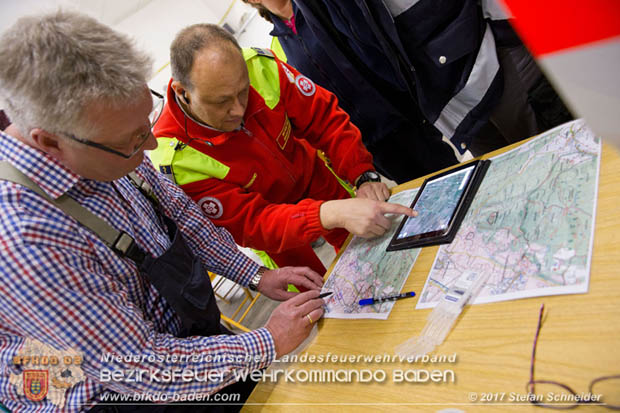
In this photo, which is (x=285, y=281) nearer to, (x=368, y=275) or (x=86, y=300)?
(x=368, y=275)

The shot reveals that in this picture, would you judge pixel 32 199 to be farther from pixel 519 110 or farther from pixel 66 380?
pixel 519 110

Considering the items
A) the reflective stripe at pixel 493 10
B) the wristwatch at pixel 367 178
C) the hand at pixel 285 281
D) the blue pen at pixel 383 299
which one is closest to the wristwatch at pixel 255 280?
the hand at pixel 285 281

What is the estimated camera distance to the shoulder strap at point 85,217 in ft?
2.64

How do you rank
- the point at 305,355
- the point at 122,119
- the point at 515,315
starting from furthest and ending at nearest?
the point at 305,355, the point at 122,119, the point at 515,315

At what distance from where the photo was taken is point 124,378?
84 centimetres

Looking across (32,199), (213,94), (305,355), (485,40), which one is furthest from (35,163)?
(485,40)

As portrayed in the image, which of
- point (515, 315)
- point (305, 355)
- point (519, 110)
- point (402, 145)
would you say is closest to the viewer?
point (515, 315)

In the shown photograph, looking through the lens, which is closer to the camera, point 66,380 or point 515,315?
point 515,315

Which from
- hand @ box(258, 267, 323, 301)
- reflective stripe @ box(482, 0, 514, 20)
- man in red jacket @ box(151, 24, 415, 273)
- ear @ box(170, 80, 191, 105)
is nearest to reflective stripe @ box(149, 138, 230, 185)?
man in red jacket @ box(151, 24, 415, 273)

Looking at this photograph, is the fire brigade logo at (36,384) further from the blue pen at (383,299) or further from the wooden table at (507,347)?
the blue pen at (383,299)

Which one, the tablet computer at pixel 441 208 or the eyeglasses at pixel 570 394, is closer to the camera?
the eyeglasses at pixel 570 394

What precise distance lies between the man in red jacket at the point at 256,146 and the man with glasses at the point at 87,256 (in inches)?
16.4

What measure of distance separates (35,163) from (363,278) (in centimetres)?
95

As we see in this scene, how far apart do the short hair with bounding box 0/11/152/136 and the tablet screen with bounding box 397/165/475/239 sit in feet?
2.94
